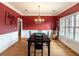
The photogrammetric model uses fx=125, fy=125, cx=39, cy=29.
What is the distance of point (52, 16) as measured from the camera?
12086 mm

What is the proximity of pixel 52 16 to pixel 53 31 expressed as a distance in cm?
145

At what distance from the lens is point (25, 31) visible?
40.4ft

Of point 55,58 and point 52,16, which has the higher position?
point 52,16

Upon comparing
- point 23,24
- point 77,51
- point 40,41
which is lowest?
point 77,51

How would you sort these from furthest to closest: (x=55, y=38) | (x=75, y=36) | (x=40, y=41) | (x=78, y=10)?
(x=55, y=38), (x=75, y=36), (x=78, y=10), (x=40, y=41)

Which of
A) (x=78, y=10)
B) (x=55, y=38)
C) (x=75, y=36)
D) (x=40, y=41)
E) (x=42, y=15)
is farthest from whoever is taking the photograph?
(x=42, y=15)

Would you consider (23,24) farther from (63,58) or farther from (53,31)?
(63,58)

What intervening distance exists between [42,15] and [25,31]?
2285 mm

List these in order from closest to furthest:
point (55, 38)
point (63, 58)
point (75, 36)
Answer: point (63, 58), point (75, 36), point (55, 38)

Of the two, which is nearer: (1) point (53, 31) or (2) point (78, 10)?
(2) point (78, 10)

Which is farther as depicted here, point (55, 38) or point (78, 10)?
point (55, 38)

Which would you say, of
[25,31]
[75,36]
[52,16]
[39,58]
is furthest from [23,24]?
[39,58]

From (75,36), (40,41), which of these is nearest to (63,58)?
(40,41)

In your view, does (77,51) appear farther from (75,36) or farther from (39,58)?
(39,58)
